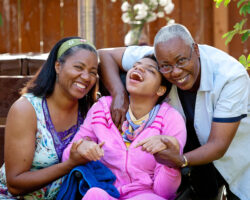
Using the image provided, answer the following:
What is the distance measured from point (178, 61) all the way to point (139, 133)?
506 millimetres

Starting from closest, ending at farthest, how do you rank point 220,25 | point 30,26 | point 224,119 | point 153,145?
point 153,145 → point 224,119 → point 220,25 → point 30,26

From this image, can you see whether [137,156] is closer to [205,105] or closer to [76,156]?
[76,156]

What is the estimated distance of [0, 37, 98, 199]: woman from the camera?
2.71 metres

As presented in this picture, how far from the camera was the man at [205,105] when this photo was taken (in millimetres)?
Answer: 2646

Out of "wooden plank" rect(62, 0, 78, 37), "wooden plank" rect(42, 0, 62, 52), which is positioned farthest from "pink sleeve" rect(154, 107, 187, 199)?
"wooden plank" rect(42, 0, 62, 52)

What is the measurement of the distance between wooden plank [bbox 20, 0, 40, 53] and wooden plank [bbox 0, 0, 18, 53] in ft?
0.39

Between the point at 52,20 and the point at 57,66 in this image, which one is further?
the point at 52,20

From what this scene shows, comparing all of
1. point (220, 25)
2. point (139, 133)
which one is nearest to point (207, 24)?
point (220, 25)

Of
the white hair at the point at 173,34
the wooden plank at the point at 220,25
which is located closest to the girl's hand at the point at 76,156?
the white hair at the point at 173,34

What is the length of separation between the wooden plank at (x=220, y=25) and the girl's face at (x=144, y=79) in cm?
409

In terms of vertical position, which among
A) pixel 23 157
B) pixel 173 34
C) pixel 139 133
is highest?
pixel 173 34

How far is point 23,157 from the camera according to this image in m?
2.71

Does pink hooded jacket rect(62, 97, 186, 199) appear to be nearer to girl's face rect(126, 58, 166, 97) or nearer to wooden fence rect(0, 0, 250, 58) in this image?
girl's face rect(126, 58, 166, 97)

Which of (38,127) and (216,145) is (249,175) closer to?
(216,145)
